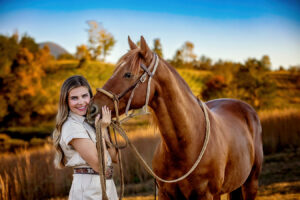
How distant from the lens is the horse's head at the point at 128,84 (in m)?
1.73

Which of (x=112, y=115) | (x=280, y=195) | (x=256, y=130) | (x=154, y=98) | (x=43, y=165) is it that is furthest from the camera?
(x=43, y=165)

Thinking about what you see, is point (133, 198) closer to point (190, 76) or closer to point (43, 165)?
point (43, 165)

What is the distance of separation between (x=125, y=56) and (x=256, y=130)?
2.69 m

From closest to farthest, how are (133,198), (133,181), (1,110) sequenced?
(133,198) → (133,181) → (1,110)

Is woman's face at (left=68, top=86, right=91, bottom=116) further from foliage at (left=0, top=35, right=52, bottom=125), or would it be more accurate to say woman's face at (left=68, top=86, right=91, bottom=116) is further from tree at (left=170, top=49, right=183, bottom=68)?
tree at (left=170, top=49, right=183, bottom=68)

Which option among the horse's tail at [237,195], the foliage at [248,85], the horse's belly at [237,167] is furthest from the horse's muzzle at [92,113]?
the foliage at [248,85]

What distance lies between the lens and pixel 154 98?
78.4 inches

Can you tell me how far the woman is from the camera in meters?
1.74

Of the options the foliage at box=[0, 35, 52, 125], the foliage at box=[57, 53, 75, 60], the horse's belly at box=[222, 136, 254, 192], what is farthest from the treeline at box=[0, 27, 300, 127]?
the foliage at box=[57, 53, 75, 60]

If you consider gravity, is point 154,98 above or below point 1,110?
above

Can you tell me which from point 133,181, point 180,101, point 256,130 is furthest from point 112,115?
point 133,181

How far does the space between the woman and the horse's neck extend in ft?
1.65

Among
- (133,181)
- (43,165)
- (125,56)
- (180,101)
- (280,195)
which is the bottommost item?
(133,181)

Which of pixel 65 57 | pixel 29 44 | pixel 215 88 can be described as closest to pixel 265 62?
pixel 215 88
